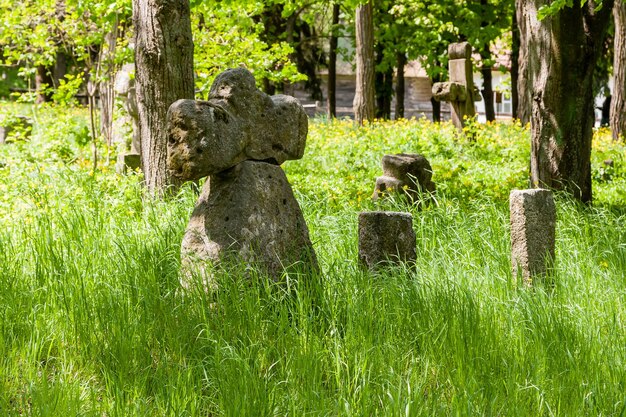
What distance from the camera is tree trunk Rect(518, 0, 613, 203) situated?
27.3 feet

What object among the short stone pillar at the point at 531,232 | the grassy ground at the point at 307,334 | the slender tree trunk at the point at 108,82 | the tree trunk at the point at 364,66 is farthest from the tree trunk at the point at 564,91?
the tree trunk at the point at 364,66

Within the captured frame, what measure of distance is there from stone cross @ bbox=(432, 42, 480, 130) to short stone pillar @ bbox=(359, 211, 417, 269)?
35.6 feet

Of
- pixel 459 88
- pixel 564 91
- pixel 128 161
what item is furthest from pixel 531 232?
pixel 459 88

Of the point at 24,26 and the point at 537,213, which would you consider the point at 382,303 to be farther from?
the point at 24,26

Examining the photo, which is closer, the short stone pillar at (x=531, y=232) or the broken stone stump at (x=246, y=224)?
the broken stone stump at (x=246, y=224)

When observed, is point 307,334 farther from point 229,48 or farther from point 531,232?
point 229,48

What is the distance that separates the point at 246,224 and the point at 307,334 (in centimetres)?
84

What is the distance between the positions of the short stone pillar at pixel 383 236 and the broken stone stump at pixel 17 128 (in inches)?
343

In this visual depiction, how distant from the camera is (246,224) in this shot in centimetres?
486

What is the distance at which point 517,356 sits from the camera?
166 inches

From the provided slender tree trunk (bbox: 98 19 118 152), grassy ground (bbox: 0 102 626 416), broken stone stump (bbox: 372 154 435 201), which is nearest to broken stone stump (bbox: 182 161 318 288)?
grassy ground (bbox: 0 102 626 416)

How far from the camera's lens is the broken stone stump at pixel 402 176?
8383 mm

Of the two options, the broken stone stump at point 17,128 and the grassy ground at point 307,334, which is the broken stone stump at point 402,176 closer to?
the grassy ground at point 307,334

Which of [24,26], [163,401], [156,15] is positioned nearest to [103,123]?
[24,26]
